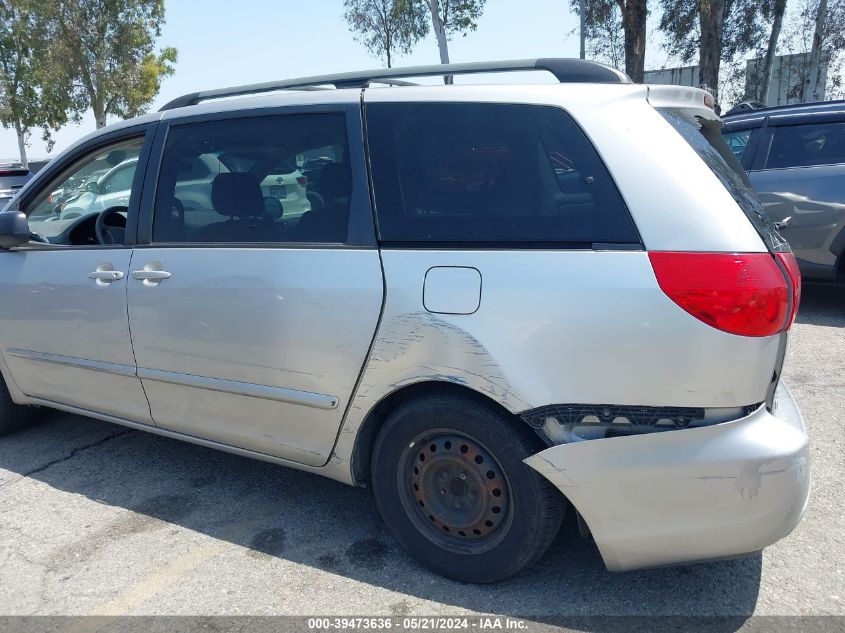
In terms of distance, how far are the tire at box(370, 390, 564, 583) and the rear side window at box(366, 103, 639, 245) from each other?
0.62 m

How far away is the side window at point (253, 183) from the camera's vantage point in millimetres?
2965

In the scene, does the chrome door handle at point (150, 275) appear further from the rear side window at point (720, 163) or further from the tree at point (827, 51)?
the tree at point (827, 51)

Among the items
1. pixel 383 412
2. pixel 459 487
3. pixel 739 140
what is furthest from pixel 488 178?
pixel 739 140

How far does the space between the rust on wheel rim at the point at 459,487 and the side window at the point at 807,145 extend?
18.1 ft

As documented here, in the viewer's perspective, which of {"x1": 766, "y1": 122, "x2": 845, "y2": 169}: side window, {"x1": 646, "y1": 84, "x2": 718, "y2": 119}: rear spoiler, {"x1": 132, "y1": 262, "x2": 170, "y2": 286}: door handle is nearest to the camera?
{"x1": 646, "y1": 84, "x2": 718, "y2": 119}: rear spoiler

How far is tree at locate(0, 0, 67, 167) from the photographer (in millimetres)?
29406

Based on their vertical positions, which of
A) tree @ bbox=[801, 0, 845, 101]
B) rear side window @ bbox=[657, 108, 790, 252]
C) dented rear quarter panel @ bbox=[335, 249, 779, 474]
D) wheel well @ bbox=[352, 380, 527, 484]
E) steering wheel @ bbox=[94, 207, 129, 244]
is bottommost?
tree @ bbox=[801, 0, 845, 101]

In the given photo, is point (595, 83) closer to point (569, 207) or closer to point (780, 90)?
point (569, 207)

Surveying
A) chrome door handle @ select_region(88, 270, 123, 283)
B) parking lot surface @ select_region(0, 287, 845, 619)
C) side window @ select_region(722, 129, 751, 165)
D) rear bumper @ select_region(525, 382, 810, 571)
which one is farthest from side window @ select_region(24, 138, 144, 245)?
side window @ select_region(722, 129, 751, 165)

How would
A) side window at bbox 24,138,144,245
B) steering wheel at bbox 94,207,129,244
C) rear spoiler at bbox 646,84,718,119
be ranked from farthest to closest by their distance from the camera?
steering wheel at bbox 94,207,129,244, side window at bbox 24,138,144,245, rear spoiler at bbox 646,84,718,119

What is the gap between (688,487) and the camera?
7.55ft

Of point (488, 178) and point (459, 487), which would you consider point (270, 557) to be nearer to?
point (459, 487)

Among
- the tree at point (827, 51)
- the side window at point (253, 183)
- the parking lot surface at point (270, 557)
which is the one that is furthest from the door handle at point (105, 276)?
the tree at point (827, 51)

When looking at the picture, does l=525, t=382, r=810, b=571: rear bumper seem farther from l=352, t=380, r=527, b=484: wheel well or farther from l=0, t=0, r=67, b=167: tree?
l=0, t=0, r=67, b=167: tree
